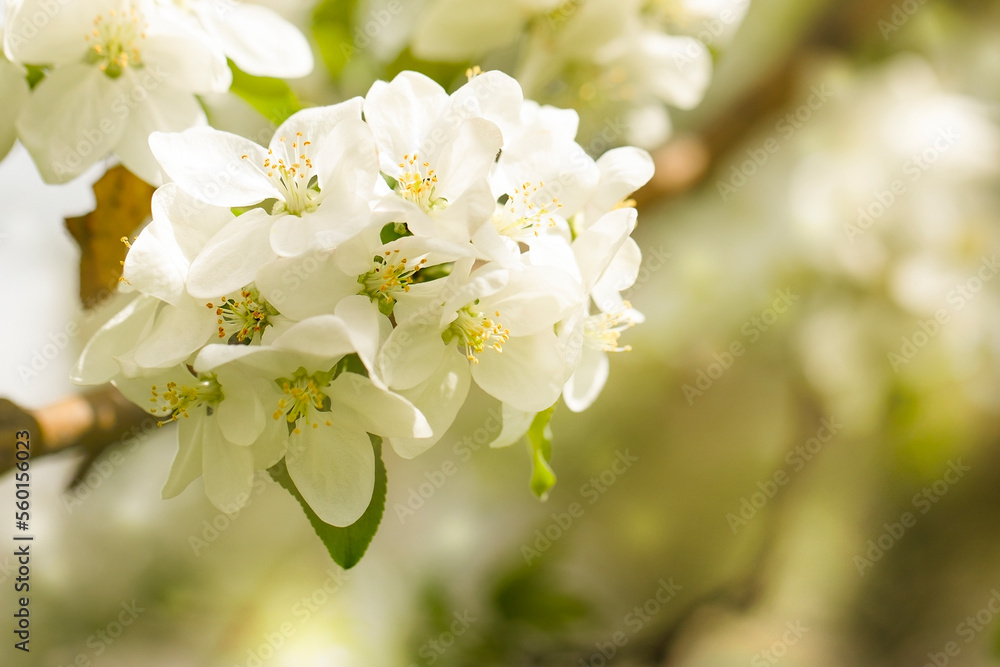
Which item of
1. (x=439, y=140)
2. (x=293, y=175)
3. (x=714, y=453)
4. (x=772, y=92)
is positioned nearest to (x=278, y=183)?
(x=293, y=175)

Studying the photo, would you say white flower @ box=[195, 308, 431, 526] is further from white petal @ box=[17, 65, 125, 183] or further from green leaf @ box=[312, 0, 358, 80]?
green leaf @ box=[312, 0, 358, 80]

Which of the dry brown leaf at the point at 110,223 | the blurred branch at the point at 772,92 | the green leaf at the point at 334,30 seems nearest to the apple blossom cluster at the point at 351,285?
the dry brown leaf at the point at 110,223

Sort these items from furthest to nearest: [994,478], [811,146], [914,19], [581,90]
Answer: [994,478], [914,19], [811,146], [581,90]

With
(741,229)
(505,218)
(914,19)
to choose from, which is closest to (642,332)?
(741,229)

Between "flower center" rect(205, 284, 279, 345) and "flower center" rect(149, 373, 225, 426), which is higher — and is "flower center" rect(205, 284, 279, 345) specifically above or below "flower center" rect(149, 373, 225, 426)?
above

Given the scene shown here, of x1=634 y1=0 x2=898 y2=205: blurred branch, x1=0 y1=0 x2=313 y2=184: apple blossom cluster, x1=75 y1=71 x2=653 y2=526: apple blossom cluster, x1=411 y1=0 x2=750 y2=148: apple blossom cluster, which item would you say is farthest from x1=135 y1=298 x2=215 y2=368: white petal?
x1=634 y1=0 x2=898 y2=205: blurred branch

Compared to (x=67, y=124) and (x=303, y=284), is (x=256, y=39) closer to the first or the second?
(x=67, y=124)

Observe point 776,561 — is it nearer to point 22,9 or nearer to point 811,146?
point 811,146
